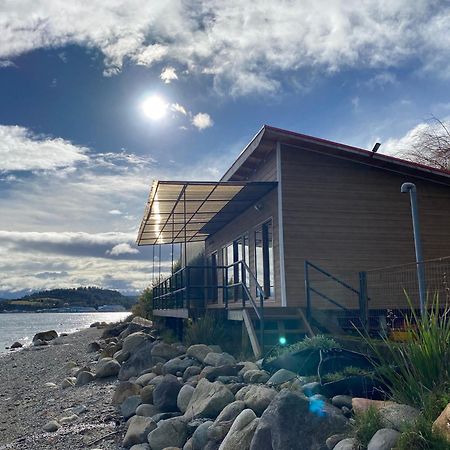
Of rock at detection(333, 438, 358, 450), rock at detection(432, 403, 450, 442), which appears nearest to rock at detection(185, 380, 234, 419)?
rock at detection(333, 438, 358, 450)

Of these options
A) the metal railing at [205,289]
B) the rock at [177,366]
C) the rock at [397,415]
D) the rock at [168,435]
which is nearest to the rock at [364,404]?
the rock at [397,415]

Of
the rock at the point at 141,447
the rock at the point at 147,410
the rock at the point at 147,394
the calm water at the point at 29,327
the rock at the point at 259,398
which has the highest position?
the rock at the point at 259,398

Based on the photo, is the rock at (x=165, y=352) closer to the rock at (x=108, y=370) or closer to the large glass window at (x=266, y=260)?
the rock at (x=108, y=370)

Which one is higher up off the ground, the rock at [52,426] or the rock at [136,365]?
the rock at [136,365]

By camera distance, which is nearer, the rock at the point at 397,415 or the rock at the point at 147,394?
the rock at the point at 397,415

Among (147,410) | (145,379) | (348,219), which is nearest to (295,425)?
(147,410)

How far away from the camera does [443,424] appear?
12.7ft

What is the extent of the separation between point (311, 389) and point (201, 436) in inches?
60.5

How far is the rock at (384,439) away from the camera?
13.0 ft

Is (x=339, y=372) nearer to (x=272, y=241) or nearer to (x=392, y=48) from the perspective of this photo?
(x=272, y=241)

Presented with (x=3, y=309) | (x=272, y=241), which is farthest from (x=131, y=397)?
(x=3, y=309)

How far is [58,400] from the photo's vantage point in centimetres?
1155

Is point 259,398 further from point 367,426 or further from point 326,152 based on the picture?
point 326,152

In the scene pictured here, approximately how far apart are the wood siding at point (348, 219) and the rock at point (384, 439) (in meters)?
7.12
